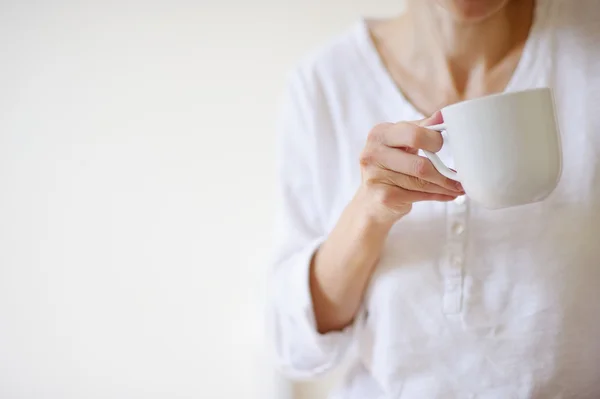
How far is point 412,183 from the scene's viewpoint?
538 millimetres

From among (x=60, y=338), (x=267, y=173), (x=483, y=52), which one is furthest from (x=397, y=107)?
(x=60, y=338)

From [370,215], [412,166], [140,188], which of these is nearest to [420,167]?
[412,166]

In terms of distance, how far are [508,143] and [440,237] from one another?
0.80 feet

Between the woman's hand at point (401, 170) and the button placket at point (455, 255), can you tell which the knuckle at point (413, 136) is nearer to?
the woman's hand at point (401, 170)

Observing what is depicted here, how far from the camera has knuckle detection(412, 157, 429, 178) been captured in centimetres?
50

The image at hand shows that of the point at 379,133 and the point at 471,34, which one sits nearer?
the point at 379,133

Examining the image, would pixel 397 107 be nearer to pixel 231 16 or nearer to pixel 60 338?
pixel 231 16

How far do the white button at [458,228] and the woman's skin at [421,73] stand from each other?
79 mm

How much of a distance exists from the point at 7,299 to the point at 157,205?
35cm

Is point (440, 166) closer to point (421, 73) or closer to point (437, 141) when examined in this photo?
point (437, 141)

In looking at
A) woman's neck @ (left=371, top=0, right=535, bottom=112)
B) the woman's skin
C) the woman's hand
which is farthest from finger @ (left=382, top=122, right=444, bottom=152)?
woman's neck @ (left=371, top=0, right=535, bottom=112)

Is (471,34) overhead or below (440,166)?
overhead

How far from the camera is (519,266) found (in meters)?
0.63

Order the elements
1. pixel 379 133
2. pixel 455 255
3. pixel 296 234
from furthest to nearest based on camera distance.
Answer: pixel 296 234 → pixel 455 255 → pixel 379 133
